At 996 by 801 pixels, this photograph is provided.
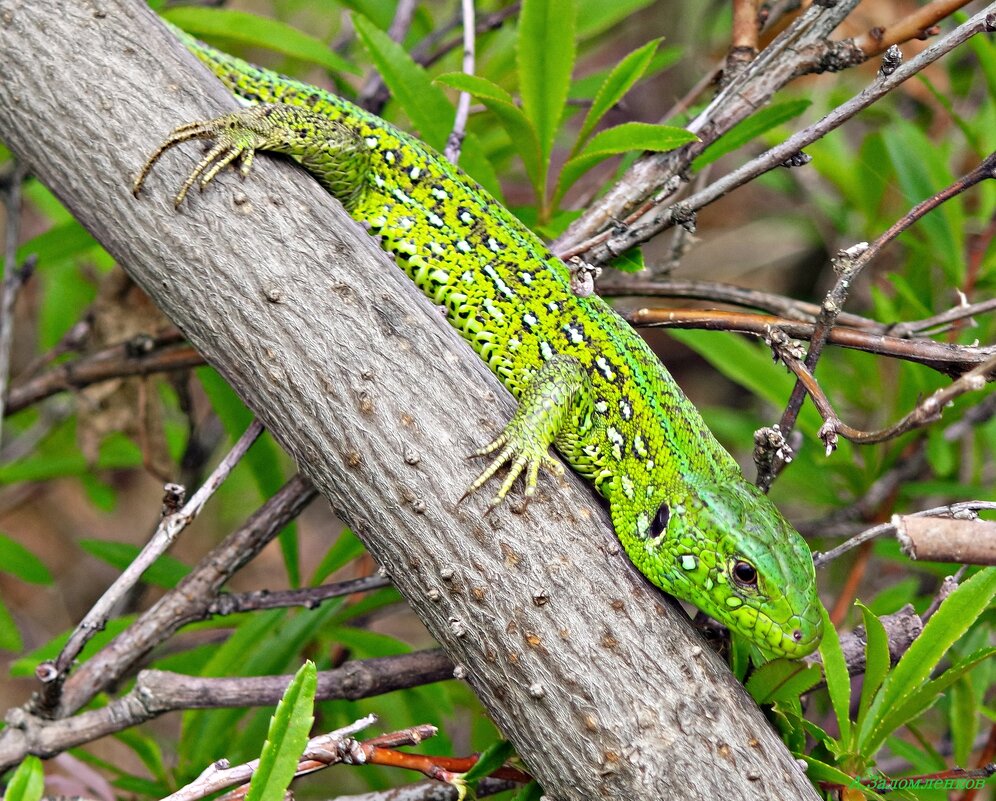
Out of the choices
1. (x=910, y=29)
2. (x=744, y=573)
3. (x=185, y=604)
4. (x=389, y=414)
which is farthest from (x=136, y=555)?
(x=910, y=29)

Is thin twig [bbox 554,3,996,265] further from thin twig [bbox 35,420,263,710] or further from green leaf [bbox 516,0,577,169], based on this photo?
thin twig [bbox 35,420,263,710]

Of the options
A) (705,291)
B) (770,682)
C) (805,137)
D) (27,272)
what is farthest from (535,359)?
(27,272)

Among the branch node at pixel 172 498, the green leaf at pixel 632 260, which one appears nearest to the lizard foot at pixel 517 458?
the green leaf at pixel 632 260

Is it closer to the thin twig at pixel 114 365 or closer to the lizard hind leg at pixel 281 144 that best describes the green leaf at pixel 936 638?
the lizard hind leg at pixel 281 144

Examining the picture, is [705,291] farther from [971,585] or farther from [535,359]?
[971,585]

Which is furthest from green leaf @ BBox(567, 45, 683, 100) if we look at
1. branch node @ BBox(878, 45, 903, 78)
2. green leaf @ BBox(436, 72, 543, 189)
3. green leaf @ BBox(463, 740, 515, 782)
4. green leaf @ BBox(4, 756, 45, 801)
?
green leaf @ BBox(4, 756, 45, 801)
